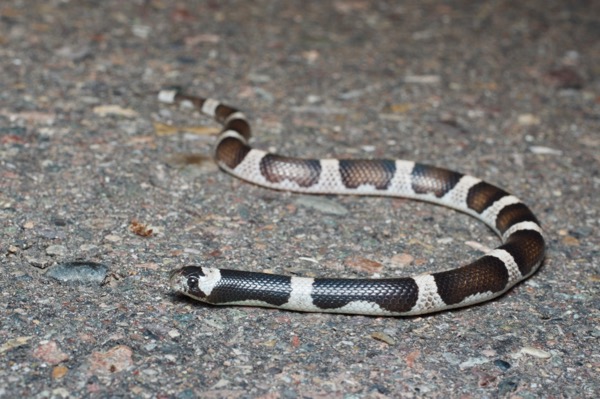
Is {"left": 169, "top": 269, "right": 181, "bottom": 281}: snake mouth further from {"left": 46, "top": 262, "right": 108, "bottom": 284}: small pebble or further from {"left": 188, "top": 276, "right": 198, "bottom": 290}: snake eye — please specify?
{"left": 46, "top": 262, "right": 108, "bottom": 284}: small pebble

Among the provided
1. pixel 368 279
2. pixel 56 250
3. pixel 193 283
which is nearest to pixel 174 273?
pixel 193 283

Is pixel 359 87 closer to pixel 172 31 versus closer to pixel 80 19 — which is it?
pixel 172 31

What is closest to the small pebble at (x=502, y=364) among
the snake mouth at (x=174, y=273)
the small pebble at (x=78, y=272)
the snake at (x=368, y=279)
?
the snake at (x=368, y=279)

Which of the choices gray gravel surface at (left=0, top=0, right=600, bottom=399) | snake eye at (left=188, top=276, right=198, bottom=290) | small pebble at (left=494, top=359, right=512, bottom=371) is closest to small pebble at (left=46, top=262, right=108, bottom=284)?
gray gravel surface at (left=0, top=0, right=600, bottom=399)

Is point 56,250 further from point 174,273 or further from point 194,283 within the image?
point 194,283

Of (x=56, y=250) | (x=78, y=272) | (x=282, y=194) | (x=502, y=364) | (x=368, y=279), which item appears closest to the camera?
(x=502, y=364)

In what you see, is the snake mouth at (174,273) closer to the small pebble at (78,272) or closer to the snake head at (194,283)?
the snake head at (194,283)

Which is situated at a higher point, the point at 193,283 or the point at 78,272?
the point at 193,283

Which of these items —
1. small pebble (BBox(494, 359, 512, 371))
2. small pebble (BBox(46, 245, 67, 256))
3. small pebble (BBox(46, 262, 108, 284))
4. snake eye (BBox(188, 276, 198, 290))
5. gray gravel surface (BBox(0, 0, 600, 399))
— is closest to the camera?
gray gravel surface (BBox(0, 0, 600, 399))
